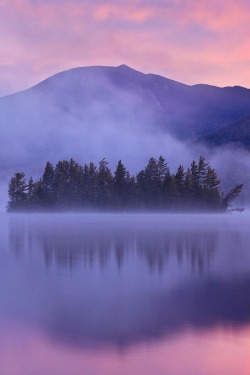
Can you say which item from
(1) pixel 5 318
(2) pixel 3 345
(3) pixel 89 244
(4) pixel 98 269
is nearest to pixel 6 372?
(2) pixel 3 345

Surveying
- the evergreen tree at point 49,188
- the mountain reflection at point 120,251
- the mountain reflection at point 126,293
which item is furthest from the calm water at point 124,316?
the evergreen tree at point 49,188

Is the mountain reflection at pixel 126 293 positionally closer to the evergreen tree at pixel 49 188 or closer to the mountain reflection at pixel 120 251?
the mountain reflection at pixel 120 251

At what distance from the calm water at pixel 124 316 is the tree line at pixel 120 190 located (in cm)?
6558

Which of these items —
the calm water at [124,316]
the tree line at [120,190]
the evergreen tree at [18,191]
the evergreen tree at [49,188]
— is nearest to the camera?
the calm water at [124,316]

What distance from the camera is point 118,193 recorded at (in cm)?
9319

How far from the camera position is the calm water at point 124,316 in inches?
409

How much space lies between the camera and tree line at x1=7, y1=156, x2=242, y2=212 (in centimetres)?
9094

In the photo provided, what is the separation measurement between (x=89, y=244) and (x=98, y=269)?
35.3 ft

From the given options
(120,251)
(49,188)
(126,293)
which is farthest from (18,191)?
(126,293)

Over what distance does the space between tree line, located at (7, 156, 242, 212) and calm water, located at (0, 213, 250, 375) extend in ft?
215

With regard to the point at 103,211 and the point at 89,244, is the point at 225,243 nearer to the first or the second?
the point at 89,244

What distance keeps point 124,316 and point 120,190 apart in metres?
79.8

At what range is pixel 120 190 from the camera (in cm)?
9344

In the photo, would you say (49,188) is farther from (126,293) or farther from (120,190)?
(126,293)
